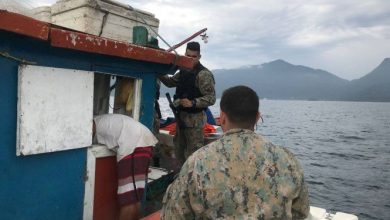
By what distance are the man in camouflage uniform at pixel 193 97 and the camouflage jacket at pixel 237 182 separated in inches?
169

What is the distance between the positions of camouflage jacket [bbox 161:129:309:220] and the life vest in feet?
14.5

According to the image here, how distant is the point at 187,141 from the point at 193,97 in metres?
0.84

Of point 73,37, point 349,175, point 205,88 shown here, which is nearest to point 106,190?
point 73,37

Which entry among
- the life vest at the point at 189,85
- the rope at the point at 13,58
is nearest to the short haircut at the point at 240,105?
the rope at the point at 13,58

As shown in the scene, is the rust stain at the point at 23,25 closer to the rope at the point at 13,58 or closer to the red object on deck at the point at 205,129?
the rope at the point at 13,58

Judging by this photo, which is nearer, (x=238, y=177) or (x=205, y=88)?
(x=238, y=177)

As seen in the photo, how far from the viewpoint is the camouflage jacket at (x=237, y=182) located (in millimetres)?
2586

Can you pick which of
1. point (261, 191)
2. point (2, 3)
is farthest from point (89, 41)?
point (261, 191)

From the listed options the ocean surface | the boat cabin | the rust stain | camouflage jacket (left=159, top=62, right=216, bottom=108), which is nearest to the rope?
the boat cabin

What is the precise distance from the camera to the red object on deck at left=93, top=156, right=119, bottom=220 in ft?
16.7

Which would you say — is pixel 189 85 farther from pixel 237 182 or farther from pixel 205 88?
pixel 237 182

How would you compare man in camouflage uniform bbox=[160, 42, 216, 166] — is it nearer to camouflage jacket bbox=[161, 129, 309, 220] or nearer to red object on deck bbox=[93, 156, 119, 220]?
red object on deck bbox=[93, 156, 119, 220]

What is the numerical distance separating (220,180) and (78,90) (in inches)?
102

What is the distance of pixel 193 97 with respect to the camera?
7.17 m
